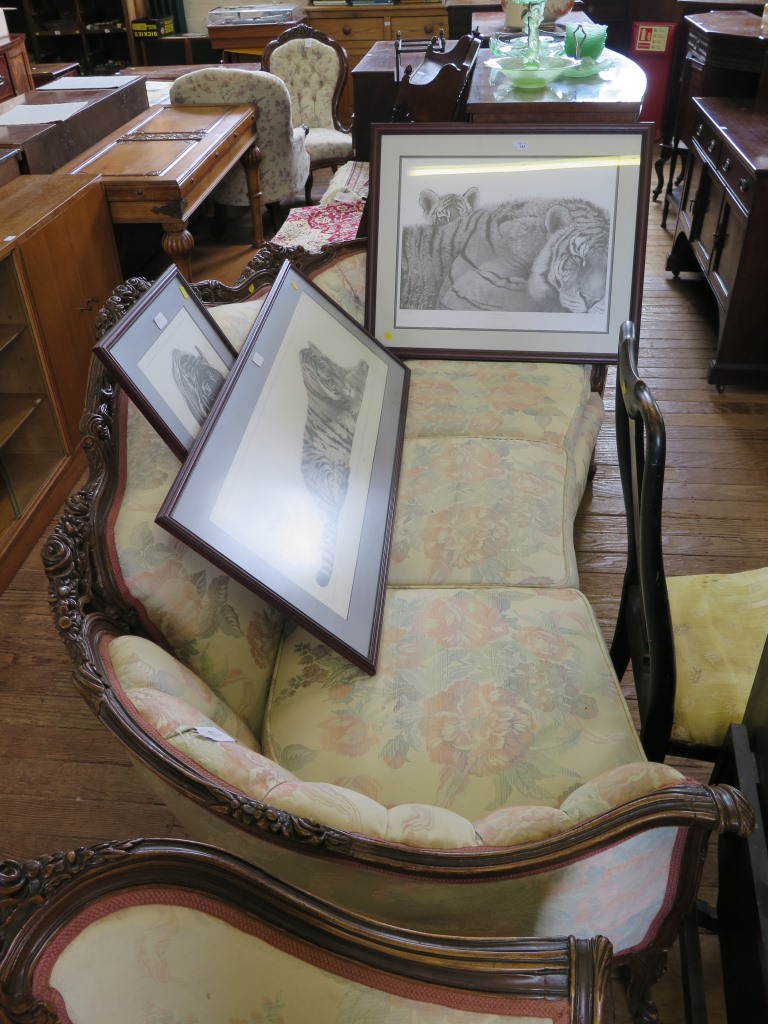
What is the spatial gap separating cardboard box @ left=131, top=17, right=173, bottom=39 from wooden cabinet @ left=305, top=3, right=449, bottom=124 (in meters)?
1.20

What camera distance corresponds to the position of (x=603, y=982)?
65 cm

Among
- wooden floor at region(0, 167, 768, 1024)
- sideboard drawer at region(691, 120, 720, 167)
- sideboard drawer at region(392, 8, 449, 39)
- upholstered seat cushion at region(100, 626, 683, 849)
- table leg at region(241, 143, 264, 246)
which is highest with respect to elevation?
sideboard drawer at region(392, 8, 449, 39)

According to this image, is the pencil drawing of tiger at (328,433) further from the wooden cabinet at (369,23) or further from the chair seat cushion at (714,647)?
the wooden cabinet at (369,23)

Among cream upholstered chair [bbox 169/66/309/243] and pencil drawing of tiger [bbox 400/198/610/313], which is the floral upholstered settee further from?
cream upholstered chair [bbox 169/66/309/243]

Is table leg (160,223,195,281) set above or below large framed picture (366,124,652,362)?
below

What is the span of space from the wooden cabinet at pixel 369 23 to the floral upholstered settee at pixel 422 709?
5123 mm

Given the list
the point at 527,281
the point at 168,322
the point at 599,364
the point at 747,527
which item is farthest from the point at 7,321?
the point at 747,527

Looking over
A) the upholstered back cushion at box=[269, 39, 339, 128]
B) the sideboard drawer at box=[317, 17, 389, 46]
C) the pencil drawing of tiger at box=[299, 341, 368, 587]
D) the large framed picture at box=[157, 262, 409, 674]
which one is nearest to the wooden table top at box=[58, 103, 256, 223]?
the upholstered back cushion at box=[269, 39, 339, 128]

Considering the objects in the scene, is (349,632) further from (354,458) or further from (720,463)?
(720,463)

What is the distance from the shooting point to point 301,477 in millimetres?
1392

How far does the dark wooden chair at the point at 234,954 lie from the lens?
0.56 metres

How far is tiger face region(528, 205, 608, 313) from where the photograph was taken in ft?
6.86

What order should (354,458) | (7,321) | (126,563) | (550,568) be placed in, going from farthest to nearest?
1. (7,321)
2. (354,458)
3. (550,568)
4. (126,563)

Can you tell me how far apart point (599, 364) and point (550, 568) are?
2.82 ft
